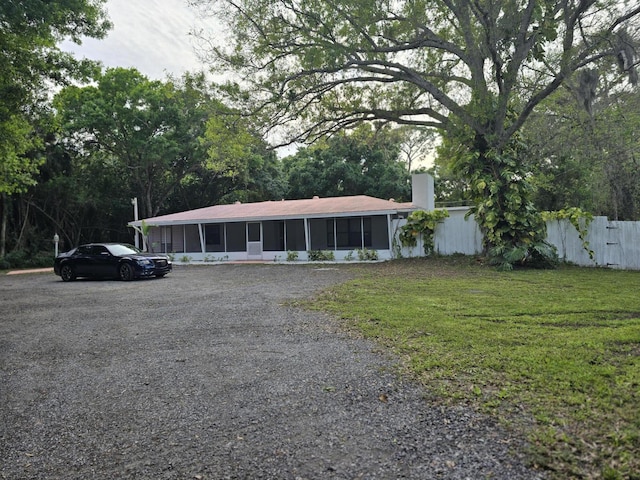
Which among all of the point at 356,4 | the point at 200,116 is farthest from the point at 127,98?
the point at 356,4

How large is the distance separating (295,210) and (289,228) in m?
1.82

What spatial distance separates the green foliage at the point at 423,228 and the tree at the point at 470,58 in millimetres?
1911

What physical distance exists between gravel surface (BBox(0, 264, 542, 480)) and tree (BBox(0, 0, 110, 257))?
6.66 m

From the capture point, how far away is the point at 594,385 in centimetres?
353

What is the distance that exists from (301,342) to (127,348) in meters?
2.28

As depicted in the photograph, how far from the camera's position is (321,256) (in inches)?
754

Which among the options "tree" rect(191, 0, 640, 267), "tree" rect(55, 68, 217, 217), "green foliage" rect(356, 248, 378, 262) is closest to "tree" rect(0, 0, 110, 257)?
"tree" rect(191, 0, 640, 267)

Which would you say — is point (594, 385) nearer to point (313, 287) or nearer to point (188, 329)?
point (188, 329)

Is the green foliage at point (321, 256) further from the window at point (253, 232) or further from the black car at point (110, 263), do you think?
the black car at point (110, 263)

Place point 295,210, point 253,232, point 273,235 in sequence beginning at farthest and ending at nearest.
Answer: point 253,232, point 273,235, point 295,210

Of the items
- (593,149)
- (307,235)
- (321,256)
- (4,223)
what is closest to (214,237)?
(307,235)

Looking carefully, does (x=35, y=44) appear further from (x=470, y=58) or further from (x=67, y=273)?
(x=470, y=58)

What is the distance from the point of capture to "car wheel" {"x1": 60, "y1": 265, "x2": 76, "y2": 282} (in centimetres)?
1491

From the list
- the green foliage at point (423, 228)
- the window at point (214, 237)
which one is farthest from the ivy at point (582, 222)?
the window at point (214, 237)
